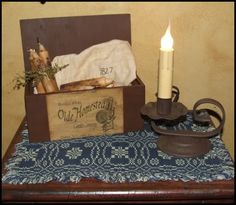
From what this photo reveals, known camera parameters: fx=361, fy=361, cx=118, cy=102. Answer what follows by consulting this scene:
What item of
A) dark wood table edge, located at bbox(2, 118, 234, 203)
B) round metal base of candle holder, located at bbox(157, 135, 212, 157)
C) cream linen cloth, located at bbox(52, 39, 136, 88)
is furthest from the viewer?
cream linen cloth, located at bbox(52, 39, 136, 88)

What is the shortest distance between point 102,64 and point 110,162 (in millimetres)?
292

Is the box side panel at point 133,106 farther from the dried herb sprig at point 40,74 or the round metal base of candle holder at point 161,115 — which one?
the dried herb sprig at point 40,74

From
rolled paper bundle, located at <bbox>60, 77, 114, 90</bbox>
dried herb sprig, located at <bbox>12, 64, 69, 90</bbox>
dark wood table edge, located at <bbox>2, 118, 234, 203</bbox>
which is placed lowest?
dark wood table edge, located at <bbox>2, 118, 234, 203</bbox>

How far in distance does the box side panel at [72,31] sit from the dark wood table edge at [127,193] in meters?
0.42

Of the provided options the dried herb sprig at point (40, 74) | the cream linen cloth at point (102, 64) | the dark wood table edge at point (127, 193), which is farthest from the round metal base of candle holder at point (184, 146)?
the dried herb sprig at point (40, 74)

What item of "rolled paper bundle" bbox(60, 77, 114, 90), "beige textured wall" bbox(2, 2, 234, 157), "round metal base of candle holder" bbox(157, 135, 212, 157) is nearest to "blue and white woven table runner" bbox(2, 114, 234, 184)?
"round metal base of candle holder" bbox(157, 135, 212, 157)

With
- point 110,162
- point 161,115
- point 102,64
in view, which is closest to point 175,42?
point 102,64

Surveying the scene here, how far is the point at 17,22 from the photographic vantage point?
3.29ft

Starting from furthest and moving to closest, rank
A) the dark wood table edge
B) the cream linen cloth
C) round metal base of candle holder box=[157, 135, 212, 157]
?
the cream linen cloth, round metal base of candle holder box=[157, 135, 212, 157], the dark wood table edge

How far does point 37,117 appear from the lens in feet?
2.70

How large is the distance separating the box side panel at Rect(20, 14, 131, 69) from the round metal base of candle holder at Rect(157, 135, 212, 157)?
0.35 metres

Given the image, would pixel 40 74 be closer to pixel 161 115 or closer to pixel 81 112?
pixel 81 112

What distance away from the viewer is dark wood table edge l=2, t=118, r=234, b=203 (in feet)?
2.29

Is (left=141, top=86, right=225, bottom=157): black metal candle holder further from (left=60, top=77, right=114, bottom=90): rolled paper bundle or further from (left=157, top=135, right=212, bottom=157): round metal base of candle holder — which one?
(left=60, top=77, right=114, bottom=90): rolled paper bundle
